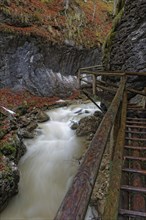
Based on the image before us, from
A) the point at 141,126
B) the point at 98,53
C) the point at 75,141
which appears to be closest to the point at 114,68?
the point at 75,141

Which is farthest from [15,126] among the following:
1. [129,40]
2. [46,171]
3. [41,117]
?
[129,40]

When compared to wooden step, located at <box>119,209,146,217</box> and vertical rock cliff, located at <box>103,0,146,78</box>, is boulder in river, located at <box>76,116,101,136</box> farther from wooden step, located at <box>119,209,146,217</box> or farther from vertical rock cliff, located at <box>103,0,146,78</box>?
wooden step, located at <box>119,209,146,217</box>

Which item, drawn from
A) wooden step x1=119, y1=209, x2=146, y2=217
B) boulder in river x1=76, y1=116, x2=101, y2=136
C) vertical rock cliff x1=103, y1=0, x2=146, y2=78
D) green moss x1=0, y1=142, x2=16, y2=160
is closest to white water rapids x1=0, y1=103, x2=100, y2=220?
boulder in river x1=76, y1=116, x2=101, y2=136

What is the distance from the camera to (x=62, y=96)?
762 inches

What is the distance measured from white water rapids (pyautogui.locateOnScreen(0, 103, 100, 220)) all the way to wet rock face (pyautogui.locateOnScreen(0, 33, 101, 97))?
17.1 ft

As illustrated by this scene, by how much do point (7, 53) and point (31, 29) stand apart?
300 centimetres

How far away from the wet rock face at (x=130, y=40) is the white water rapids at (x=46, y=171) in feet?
13.8

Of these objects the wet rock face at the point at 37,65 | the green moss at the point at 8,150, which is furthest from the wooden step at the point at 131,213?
the wet rock face at the point at 37,65

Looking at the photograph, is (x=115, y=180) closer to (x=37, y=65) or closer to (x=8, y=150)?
(x=8, y=150)

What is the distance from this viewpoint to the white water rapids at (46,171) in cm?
698

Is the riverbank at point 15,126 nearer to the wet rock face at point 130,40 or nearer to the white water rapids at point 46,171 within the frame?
the white water rapids at point 46,171

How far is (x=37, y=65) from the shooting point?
1811cm

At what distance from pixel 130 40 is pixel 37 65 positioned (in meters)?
10.6

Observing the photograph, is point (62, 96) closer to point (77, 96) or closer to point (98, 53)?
point (77, 96)
